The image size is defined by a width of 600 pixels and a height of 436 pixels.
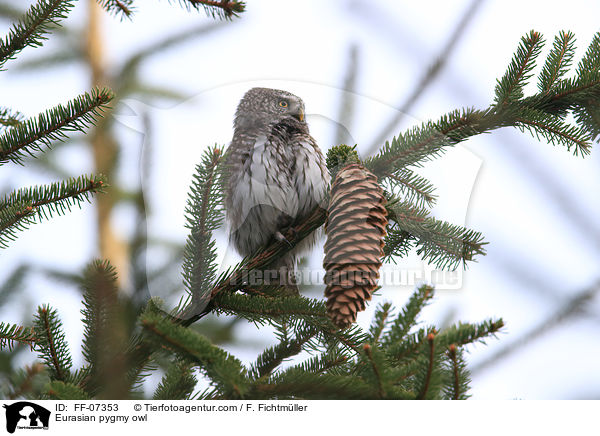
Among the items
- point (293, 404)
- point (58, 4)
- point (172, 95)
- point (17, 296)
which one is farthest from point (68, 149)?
point (293, 404)

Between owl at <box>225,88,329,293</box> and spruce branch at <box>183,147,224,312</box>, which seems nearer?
spruce branch at <box>183,147,224,312</box>

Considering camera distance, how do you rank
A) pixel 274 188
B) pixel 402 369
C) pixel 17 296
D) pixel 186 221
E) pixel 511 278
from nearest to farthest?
pixel 511 278
pixel 402 369
pixel 186 221
pixel 17 296
pixel 274 188

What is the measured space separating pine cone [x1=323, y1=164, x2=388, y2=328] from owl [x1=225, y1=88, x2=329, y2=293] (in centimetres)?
38

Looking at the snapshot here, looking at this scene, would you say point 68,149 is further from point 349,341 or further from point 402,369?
point 402,369

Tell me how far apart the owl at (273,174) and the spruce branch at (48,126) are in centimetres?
56

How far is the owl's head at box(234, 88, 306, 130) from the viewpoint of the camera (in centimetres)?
177

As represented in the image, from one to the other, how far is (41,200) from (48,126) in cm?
18

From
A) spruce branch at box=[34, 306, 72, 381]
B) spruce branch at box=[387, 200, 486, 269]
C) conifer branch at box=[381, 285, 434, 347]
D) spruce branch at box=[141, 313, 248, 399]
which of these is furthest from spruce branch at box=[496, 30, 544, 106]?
spruce branch at box=[34, 306, 72, 381]

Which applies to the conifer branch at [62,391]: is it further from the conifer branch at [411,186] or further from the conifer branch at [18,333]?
the conifer branch at [411,186]

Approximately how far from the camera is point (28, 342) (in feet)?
4.10

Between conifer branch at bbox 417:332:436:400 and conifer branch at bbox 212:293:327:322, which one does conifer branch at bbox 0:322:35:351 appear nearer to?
conifer branch at bbox 212:293:327:322

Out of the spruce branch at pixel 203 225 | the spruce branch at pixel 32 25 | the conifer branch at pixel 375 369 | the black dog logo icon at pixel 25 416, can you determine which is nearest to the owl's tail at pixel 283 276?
the spruce branch at pixel 203 225

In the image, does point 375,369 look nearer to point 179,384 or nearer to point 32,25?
point 179,384

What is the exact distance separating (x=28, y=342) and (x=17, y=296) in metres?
0.73
